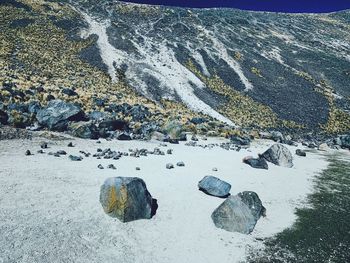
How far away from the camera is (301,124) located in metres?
69.4

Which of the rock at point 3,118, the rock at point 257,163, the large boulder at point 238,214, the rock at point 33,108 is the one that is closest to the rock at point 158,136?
the rock at point 257,163

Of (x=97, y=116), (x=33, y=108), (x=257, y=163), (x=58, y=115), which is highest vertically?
(x=257, y=163)

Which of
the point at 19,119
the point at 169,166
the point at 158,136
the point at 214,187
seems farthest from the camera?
the point at 158,136

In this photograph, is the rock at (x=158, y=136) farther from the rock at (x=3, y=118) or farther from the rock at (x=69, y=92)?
the rock at (x=69, y=92)

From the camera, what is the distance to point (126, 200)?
55.1ft

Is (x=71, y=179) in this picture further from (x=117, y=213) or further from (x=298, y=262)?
(x=298, y=262)

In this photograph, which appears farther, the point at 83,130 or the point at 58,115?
the point at 58,115

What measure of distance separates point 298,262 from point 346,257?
2328 mm

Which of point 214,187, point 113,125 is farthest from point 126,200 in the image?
point 113,125

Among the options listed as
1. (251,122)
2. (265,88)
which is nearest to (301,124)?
(251,122)

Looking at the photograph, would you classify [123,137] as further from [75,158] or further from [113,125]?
[75,158]

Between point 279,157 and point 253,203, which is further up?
point 253,203

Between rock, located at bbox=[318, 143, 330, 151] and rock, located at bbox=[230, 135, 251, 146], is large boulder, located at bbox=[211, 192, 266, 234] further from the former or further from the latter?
rock, located at bbox=[318, 143, 330, 151]

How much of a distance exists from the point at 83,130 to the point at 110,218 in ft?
56.7
